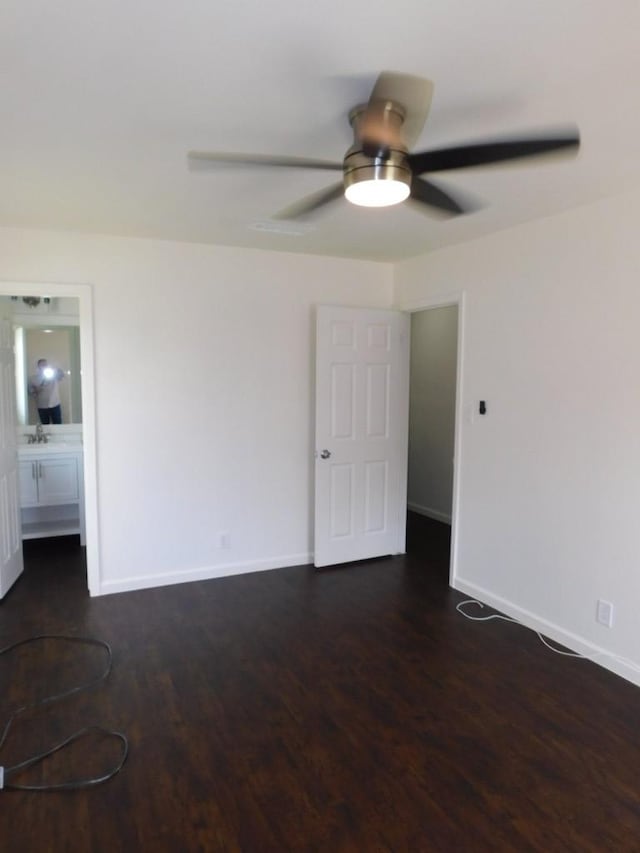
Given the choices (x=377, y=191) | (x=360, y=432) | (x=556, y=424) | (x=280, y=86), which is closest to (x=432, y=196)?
(x=377, y=191)

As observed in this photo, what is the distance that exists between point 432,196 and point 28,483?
4323 mm

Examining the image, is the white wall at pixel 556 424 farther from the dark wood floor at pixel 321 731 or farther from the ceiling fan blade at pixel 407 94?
the ceiling fan blade at pixel 407 94

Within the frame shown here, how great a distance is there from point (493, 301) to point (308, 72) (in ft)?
7.46

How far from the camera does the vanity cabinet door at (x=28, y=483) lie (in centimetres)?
488

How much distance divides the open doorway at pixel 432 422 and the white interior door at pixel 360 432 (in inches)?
33.8

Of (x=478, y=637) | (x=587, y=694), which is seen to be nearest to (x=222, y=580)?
(x=478, y=637)

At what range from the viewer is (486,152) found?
1747 millimetres

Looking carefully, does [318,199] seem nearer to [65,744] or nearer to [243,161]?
[243,161]

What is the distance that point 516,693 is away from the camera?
8.93 feet

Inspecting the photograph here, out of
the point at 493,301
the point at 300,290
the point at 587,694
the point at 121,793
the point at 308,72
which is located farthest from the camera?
the point at 300,290

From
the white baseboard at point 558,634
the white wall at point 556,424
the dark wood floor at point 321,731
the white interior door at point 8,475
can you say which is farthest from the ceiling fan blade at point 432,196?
the white interior door at point 8,475

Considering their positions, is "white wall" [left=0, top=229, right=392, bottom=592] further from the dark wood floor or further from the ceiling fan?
the ceiling fan

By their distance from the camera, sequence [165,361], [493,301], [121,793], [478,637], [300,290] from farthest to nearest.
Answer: [300,290]
[165,361]
[493,301]
[478,637]
[121,793]

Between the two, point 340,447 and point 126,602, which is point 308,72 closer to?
point 340,447
